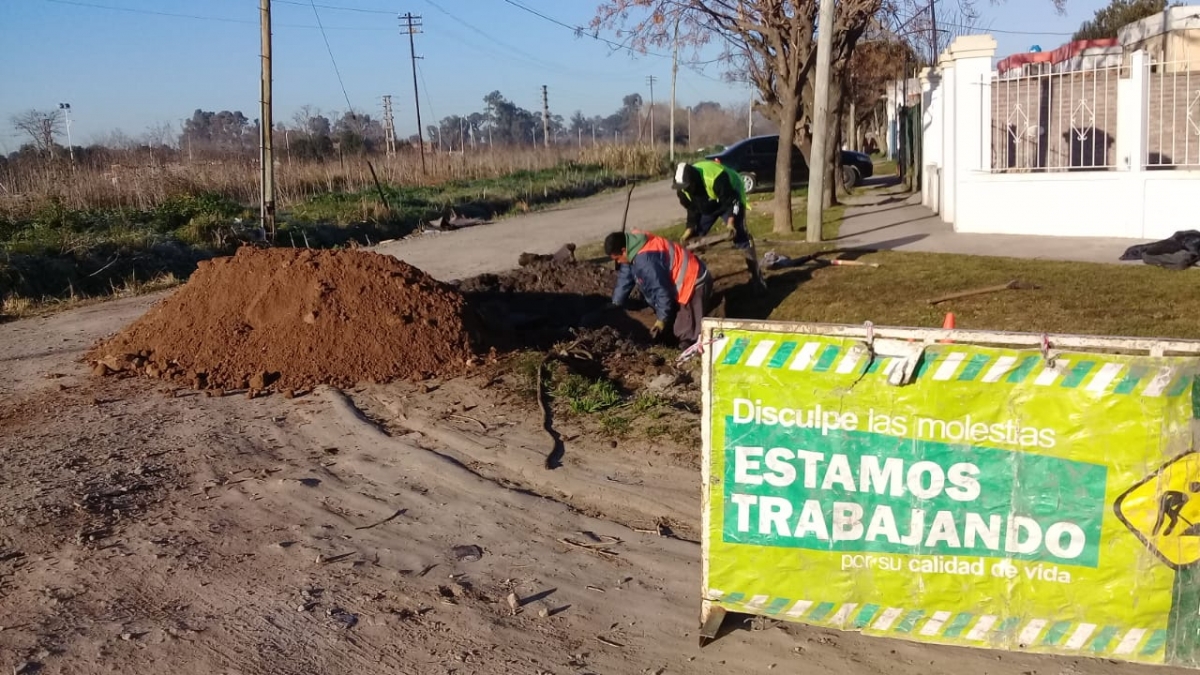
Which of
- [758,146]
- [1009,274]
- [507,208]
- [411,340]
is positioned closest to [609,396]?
[411,340]

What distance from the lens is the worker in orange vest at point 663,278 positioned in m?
9.30

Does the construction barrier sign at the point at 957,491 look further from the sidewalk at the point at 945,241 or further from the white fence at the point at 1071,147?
the white fence at the point at 1071,147

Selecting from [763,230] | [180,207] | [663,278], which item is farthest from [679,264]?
[180,207]

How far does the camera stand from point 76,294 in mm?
14828

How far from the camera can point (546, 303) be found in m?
11.7

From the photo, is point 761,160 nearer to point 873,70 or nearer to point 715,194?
point 873,70

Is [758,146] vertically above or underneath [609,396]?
above

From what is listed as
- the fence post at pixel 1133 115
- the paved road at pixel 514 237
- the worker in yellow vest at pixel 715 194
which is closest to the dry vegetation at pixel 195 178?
the paved road at pixel 514 237

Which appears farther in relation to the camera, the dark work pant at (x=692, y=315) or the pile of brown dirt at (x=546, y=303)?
the pile of brown dirt at (x=546, y=303)

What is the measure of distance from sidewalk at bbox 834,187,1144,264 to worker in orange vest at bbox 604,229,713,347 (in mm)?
5244

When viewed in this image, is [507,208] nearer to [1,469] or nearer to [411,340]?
[411,340]

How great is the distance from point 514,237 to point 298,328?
36.3 feet

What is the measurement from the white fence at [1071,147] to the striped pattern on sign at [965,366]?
1142 cm

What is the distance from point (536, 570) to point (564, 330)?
5927 millimetres
